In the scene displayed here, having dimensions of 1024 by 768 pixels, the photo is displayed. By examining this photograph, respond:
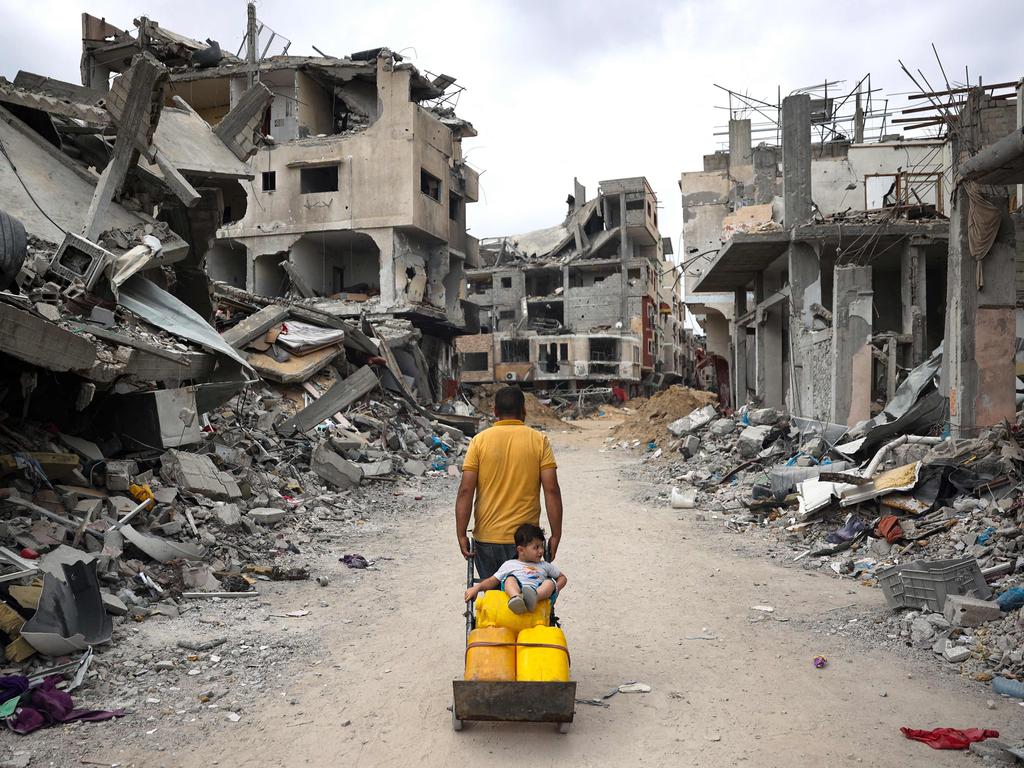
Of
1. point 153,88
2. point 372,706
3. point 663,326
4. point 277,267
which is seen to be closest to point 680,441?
point 153,88

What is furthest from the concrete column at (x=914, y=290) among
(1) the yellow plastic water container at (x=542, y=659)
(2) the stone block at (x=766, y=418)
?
(1) the yellow plastic water container at (x=542, y=659)

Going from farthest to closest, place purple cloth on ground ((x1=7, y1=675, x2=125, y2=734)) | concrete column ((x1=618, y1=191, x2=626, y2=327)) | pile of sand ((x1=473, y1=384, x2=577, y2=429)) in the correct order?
concrete column ((x1=618, y1=191, x2=626, y2=327)) → pile of sand ((x1=473, y1=384, x2=577, y2=429)) → purple cloth on ground ((x1=7, y1=675, x2=125, y2=734))

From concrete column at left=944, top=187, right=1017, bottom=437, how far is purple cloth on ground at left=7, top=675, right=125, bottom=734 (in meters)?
9.54

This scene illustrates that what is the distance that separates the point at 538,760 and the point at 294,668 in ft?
6.95

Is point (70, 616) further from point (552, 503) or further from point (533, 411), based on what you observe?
point (533, 411)

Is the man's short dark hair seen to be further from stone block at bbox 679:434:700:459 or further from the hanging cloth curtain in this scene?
stone block at bbox 679:434:700:459

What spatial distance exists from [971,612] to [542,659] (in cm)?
340

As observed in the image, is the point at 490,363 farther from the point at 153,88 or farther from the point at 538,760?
the point at 538,760

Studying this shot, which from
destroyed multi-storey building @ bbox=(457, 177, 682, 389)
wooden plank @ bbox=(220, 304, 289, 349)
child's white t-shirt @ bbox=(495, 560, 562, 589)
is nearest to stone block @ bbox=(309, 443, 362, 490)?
wooden plank @ bbox=(220, 304, 289, 349)

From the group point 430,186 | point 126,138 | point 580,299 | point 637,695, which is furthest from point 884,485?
point 580,299

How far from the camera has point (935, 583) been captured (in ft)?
18.7

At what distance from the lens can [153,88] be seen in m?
9.02

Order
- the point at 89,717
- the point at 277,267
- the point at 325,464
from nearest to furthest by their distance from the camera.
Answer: the point at 89,717 → the point at 325,464 → the point at 277,267

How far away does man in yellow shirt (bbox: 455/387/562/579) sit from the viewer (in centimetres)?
438
